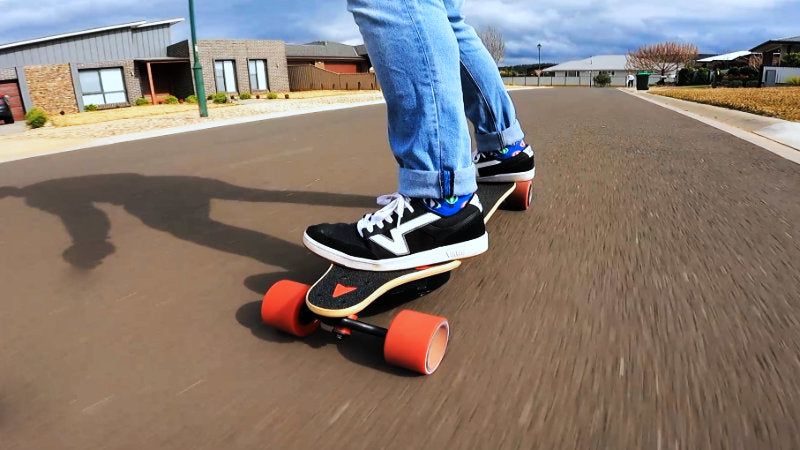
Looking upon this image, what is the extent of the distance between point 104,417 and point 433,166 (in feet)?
3.30

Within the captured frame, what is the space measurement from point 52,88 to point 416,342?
27337 millimetres

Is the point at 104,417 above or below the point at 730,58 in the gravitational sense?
below

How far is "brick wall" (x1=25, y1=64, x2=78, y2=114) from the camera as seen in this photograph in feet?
71.4

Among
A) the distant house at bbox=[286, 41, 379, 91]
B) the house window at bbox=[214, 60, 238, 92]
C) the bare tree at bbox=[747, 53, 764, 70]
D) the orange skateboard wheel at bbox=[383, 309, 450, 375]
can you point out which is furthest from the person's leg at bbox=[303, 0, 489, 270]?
the bare tree at bbox=[747, 53, 764, 70]

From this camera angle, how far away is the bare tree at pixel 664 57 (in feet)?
239

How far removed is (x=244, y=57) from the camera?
27984 millimetres

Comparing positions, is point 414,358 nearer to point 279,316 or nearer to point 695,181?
point 279,316

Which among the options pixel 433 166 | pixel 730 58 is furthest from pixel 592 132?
pixel 730 58

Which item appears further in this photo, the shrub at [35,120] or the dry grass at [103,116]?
the shrub at [35,120]

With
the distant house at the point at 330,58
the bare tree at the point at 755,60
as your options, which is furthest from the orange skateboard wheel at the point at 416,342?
the bare tree at the point at 755,60

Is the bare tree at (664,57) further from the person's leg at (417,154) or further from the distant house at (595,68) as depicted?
the person's leg at (417,154)

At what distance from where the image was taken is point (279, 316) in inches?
46.9

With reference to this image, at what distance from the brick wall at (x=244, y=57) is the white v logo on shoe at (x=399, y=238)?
2800cm

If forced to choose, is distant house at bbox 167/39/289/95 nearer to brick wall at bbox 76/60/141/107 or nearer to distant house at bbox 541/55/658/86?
brick wall at bbox 76/60/141/107
